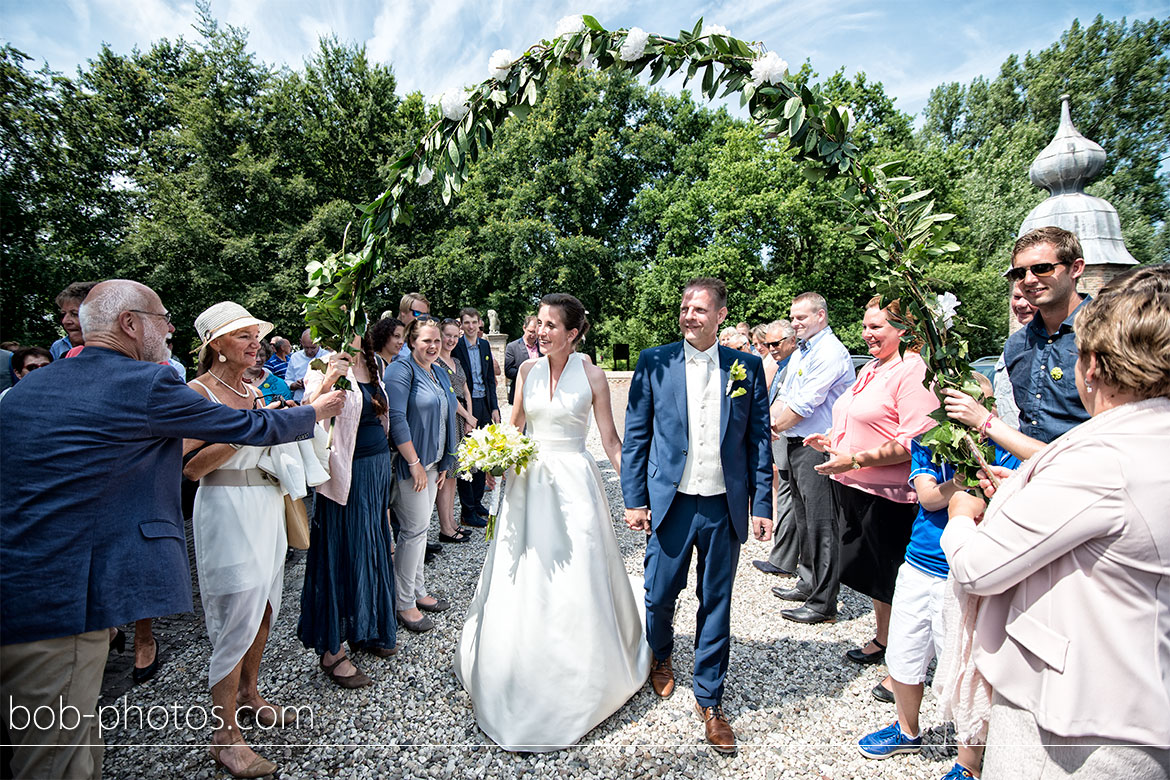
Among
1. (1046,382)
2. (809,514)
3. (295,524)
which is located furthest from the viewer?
(809,514)

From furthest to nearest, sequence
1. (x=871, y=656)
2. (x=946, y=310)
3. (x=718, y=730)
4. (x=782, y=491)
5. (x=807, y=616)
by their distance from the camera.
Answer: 1. (x=782, y=491)
2. (x=807, y=616)
3. (x=871, y=656)
4. (x=718, y=730)
5. (x=946, y=310)

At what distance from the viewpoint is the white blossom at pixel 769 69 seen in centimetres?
270

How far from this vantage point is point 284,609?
498 cm

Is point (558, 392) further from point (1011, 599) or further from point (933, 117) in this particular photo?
point (933, 117)

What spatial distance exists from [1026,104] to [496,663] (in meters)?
41.0

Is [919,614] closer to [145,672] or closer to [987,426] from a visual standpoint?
[987,426]

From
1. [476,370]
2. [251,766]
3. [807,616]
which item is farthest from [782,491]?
[251,766]

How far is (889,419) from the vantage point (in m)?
3.60

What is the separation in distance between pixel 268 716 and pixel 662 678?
2.52 m

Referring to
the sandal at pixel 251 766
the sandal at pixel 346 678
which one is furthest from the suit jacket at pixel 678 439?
the sandal at pixel 251 766

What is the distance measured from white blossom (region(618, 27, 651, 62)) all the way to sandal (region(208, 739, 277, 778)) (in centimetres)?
430

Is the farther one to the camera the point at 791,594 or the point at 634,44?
the point at 791,594

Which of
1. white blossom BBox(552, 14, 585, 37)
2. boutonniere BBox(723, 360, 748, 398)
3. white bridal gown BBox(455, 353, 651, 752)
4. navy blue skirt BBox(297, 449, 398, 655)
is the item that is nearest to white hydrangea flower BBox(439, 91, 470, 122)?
white blossom BBox(552, 14, 585, 37)

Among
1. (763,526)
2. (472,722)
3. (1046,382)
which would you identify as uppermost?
(1046,382)
